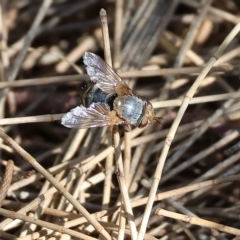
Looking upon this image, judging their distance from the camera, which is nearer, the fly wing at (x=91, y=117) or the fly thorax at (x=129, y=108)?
the fly wing at (x=91, y=117)

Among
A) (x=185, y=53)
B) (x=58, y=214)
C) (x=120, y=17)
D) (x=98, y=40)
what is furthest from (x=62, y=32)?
(x=58, y=214)

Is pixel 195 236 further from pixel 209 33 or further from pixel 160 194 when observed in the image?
pixel 209 33

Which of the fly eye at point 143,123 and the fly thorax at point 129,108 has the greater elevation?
the fly thorax at point 129,108

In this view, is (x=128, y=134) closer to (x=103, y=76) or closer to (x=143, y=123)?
(x=143, y=123)

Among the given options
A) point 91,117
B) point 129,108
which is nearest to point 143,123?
point 129,108
